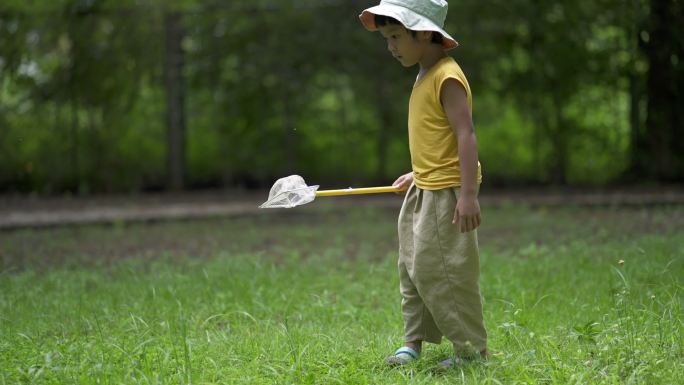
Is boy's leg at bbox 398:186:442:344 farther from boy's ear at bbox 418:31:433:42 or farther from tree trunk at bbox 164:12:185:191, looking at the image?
tree trunk at bbox 164:12:185:191

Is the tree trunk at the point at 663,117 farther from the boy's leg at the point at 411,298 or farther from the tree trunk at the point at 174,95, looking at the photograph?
the boy's leg at the point at 411,298

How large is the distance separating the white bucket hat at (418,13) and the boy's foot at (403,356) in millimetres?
1269

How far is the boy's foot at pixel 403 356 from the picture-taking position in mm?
3541

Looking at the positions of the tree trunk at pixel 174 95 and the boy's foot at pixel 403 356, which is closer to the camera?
the boy's foot at pixel 403 356

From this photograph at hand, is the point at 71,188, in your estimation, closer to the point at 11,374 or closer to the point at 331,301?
the point at 331,301

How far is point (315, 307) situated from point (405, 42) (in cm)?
175

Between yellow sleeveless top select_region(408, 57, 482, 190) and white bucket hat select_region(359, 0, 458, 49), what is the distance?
152 millimetres

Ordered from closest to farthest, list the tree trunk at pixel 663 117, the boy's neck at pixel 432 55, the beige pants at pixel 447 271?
the beige pants at pixel 447 271 < the boy's neck at pixel 432 55 < the tree trunk at pixel 663 117

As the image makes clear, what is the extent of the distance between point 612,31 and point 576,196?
2023mm

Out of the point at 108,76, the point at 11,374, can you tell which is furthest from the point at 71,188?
the point at 11,374

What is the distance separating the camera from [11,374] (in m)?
3.31

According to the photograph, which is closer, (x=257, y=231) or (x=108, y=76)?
(x=257, y=231)

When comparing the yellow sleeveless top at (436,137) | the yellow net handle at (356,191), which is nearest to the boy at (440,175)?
the yellow sleeveless top at (436,137)

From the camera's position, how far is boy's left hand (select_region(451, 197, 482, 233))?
3258mm
